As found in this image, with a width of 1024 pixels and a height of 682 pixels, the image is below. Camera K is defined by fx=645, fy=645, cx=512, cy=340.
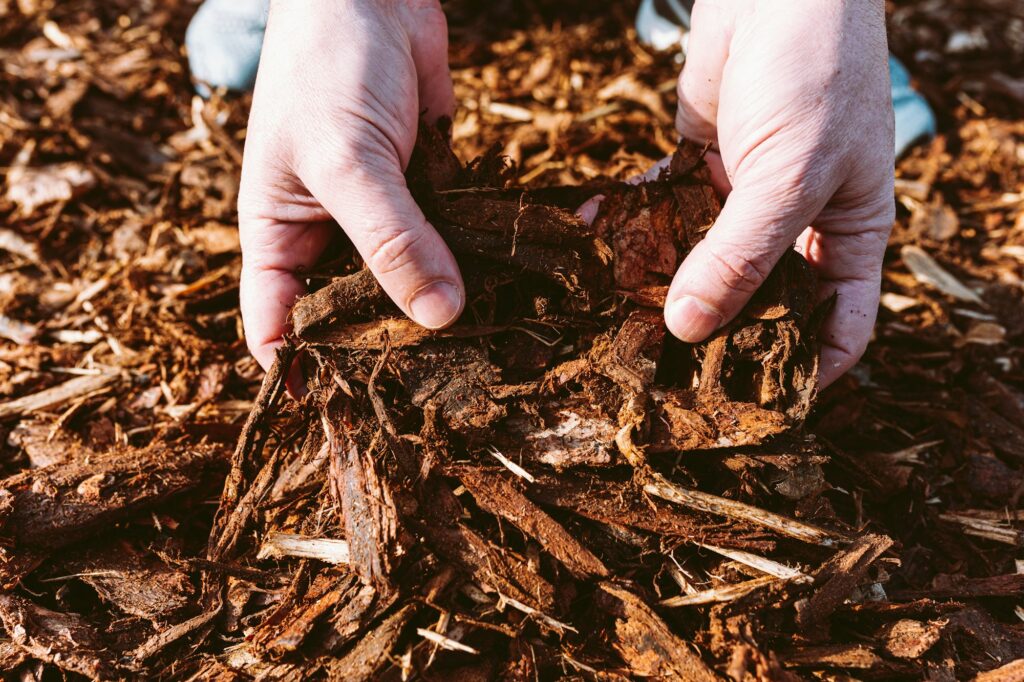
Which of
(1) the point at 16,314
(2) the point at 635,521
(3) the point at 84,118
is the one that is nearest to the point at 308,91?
(2) the point at 635,521

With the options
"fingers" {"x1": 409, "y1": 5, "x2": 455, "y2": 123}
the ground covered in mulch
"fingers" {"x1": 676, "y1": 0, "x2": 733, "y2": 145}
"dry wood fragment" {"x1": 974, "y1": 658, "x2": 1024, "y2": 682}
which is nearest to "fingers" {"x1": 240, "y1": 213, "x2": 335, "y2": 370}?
the ground covered in mulch

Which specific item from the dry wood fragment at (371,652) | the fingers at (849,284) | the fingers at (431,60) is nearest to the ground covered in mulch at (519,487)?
the dry wood fragment at (371,652)

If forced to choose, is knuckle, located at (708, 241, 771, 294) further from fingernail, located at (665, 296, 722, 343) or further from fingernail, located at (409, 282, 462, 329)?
fingernail, located at (409, 282, 462, 329)

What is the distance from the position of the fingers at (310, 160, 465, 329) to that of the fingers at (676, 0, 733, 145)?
131cm

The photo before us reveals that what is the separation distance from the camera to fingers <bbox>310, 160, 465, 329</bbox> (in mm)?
1892

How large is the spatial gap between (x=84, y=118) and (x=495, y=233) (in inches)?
128

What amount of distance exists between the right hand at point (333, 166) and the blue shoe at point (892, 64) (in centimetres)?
252

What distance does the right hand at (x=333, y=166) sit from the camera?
1908mm

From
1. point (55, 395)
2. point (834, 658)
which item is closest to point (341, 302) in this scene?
point (55, 395)

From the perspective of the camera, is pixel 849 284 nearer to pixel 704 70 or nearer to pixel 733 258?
pixel 733 258

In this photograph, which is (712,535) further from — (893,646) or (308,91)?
(308,91)

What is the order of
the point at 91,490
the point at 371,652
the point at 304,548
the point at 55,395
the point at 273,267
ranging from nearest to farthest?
1. the point at 371,652
2. the point at 304,548
3. the point at 91,490
4. the point at 273,267
5. the point at 55,395

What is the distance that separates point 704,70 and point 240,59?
280 centimetres

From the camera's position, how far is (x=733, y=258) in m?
1.93
